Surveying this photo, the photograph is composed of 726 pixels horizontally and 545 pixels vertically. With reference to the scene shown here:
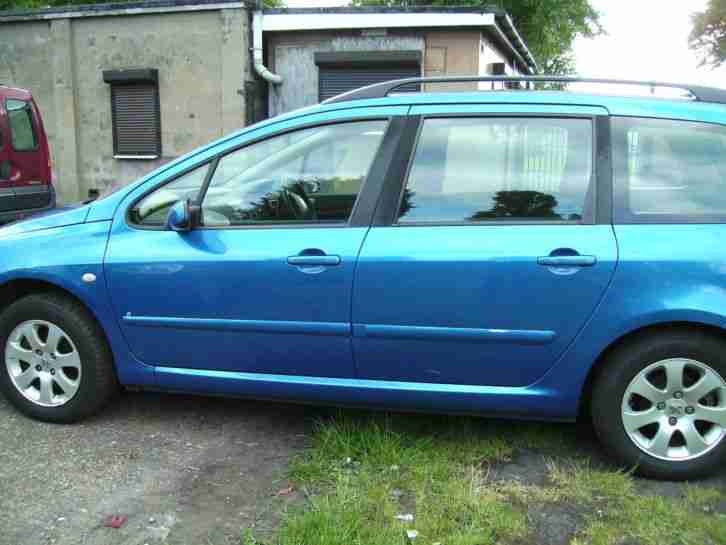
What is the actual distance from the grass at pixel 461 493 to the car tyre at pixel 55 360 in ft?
3.77

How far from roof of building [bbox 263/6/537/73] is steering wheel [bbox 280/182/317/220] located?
8151mm

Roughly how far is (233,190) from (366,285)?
835mm

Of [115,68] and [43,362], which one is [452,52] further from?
[43,362]

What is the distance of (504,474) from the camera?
10.2 feet

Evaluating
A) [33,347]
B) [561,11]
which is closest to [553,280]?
[33,347]

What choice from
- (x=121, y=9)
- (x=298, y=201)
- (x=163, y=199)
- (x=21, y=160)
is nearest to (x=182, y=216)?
(x=163, y=199)

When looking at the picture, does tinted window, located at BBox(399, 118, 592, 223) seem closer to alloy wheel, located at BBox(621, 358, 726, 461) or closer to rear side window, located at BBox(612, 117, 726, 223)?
rear side window, located at BBox(612, 117, 726, 223)

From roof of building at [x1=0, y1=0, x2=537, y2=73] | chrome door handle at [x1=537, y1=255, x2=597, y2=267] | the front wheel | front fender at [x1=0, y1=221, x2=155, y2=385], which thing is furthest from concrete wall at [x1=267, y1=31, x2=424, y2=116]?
the front wheel

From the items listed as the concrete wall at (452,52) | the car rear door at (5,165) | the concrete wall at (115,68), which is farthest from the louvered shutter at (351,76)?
the car rear door at (5,165)

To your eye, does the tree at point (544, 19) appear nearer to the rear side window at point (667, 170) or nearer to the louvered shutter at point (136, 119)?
the louvered shutter at point (136, 119)

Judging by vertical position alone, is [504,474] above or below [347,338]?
below

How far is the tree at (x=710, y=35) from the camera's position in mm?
28500

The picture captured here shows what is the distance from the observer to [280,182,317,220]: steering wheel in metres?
3.25

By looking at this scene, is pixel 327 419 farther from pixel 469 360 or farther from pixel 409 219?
pixel 409 219
